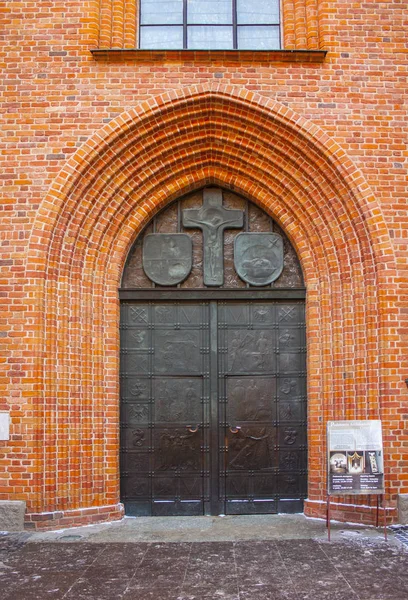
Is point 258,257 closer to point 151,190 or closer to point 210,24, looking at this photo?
point 151,190

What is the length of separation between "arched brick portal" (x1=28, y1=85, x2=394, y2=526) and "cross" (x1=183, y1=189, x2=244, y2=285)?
405mm

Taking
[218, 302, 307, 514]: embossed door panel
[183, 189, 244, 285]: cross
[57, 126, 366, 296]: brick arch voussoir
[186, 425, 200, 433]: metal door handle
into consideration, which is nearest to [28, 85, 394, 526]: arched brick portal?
[57, 126, 366, 296]: brick arch voussoir

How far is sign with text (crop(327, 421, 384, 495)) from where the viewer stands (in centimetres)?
683

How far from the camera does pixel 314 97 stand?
26.1 ft

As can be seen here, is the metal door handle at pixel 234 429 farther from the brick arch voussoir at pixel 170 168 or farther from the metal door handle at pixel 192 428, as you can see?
the brick arch voussoir at pixel 170 168

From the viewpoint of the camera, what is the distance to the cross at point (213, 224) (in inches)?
330

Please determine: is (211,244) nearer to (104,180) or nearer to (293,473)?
(104,180)

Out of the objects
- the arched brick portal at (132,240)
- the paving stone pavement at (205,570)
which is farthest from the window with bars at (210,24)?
the paving stone pavement at (205,570)

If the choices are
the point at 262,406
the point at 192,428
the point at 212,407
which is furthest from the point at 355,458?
the point at 192,428

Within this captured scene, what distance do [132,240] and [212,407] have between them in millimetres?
2499

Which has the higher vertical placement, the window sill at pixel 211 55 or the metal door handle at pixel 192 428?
the window sill at pixel 211 55

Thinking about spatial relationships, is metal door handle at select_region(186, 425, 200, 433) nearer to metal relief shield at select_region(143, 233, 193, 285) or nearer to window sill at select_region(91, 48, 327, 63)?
metal relief shield at select_region(143, 233, 193, 285)

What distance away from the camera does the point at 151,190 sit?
8320 millimetres

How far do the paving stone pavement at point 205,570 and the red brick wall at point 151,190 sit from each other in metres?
1.11
